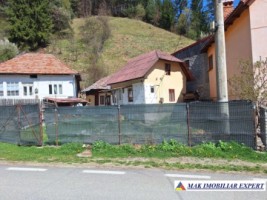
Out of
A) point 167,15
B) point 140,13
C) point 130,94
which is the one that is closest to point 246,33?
point 130,94

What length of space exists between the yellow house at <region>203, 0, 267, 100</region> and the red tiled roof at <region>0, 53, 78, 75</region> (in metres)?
24.7

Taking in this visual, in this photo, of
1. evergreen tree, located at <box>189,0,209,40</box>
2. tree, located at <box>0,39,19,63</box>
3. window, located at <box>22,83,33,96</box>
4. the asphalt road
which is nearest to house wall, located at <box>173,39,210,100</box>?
window, located at <box>22,83,33,96</box>

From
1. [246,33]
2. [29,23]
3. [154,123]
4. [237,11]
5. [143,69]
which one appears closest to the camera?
[154,123]

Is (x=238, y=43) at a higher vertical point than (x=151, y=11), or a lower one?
lower

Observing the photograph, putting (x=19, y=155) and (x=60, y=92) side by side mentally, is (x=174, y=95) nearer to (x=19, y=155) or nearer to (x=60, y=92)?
(x=60, y=92)

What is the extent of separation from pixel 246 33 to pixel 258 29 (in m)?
0.80

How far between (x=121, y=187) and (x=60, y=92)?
33.9 m

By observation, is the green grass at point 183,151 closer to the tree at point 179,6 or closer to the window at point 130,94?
the window at point 130,94

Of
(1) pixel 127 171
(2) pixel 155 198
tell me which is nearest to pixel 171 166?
(1) pixel 127 171

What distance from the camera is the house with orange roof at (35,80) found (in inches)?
1490

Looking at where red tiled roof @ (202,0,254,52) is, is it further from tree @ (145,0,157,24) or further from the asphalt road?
tree @ (145,0,157,24)

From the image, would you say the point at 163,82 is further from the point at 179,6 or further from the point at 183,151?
the point at 179,6

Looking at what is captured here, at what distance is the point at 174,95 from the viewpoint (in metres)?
30.7

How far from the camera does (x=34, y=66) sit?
131 feet
